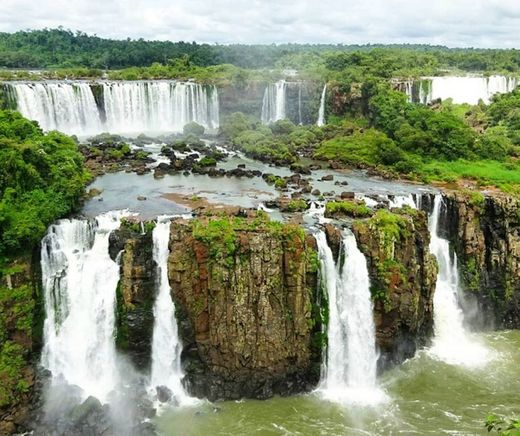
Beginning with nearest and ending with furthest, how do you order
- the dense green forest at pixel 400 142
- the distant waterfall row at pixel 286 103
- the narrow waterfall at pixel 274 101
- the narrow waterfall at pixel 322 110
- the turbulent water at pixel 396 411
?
1. the turbulent water at pixel 396 411
2. the dense green forest at pixel 400 142
3. the narrow waterfall at pixel 322 110
4. the distant waterfall row at pixel 286 103
5. the narrow waterfall at pixel 274 101

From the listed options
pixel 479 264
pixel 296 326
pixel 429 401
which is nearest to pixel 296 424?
pixel 296 326

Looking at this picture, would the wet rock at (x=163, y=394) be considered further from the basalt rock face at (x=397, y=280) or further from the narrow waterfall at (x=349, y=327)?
the basalt rock face at (x=397, y=280)

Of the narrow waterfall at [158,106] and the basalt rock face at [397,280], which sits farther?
the narrow waterfall at [158,106]

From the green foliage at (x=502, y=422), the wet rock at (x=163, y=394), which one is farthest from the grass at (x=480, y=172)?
the green foliage at (x=502, y=422)

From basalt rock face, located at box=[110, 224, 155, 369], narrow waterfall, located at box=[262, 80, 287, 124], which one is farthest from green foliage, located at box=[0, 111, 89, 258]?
narrow waterfall, located at box=[262, 80, 287, 124]

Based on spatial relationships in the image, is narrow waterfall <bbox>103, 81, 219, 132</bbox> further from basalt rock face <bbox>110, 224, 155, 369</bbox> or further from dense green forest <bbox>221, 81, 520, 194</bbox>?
basalt rock face <bbox>110, 224, 155, 369</bbox>

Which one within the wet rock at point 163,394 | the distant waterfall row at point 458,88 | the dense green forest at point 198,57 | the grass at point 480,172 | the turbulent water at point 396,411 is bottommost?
the turbulent water at point 396,411
